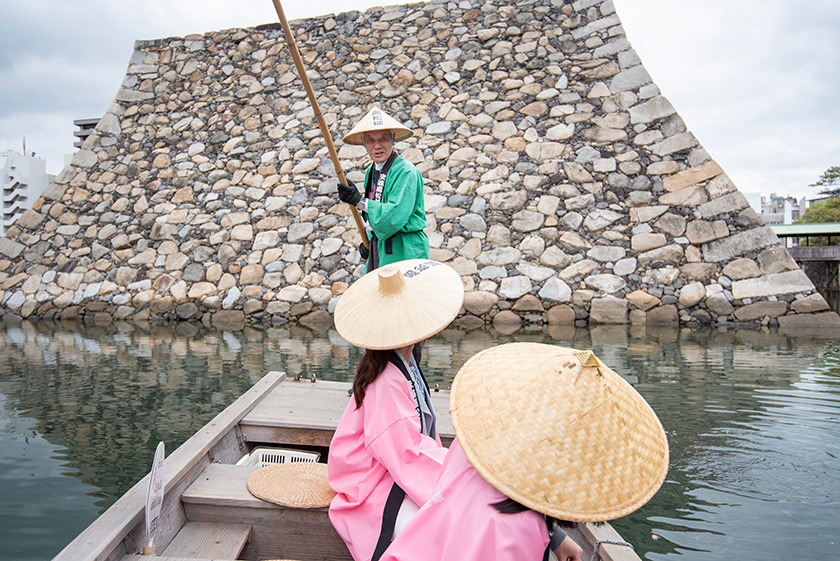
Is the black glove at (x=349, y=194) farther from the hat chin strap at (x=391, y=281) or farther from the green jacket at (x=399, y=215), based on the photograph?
the hat chin strap at (x=391, y=281)

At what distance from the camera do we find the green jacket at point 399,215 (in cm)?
304

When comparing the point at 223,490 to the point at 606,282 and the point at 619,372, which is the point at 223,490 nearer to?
the point at 619,372

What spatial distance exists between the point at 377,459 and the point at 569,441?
0.88 metres

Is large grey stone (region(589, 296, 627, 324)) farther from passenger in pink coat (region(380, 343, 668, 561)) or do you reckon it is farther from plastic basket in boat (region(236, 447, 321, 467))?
passenger in pink coat (region(380, 343, 668, 561))

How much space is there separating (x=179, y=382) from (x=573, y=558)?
418 cm

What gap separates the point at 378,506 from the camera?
1.77m

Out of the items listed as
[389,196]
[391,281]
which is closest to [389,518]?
[391,281]

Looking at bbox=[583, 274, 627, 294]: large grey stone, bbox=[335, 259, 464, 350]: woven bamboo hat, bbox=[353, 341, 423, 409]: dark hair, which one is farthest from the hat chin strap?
bbox=[583, 274, 627, 294]: large grey stone

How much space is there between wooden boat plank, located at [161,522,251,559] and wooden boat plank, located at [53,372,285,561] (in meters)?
0.14

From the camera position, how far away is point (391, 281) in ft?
6.15

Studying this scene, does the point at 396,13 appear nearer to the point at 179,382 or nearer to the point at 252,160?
the point at 252,160

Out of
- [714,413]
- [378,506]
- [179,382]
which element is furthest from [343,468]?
[179,382]

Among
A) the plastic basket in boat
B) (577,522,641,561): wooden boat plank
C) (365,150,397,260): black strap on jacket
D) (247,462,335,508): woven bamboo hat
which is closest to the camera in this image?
(577,522,641,561): wooden boat plank

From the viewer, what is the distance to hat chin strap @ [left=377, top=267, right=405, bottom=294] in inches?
73.6
